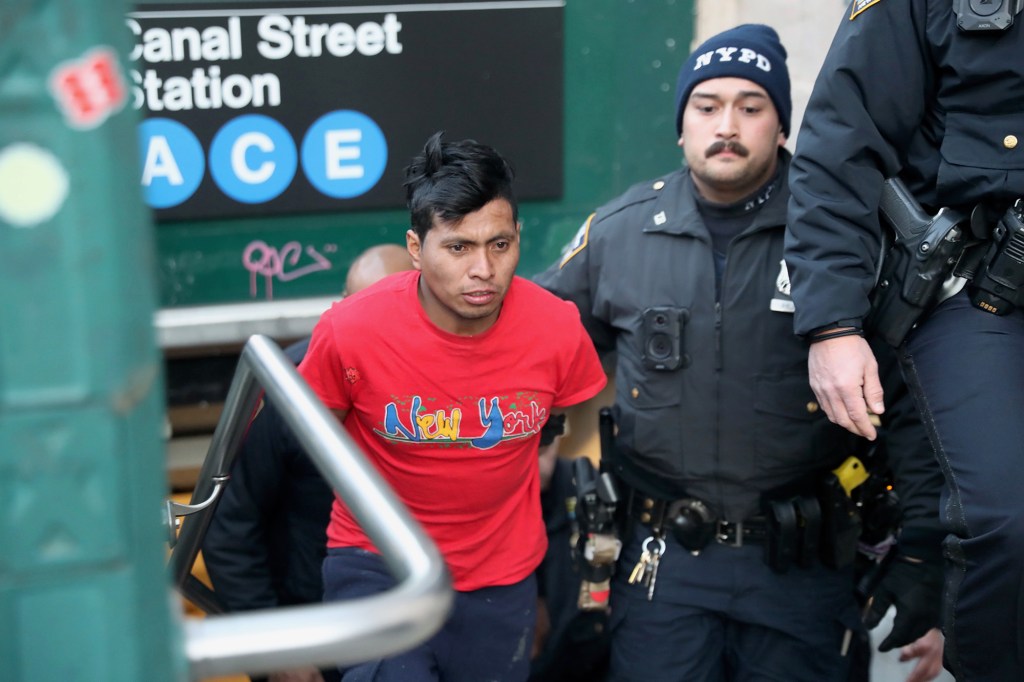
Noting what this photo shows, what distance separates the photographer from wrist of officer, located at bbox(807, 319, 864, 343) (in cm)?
228

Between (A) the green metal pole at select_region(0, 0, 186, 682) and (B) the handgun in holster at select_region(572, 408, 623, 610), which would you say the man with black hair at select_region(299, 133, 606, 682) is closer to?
(B) the handgun in holster at select_region(572, 408, 623, 610)

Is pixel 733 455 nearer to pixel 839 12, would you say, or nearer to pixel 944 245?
pixel 944 245

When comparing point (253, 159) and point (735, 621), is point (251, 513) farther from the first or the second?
point (253, 159)

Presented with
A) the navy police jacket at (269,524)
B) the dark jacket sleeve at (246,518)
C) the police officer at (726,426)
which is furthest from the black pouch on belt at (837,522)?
the dark jacket sleeve at (246,518)

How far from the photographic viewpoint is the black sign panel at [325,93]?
3.77 metres

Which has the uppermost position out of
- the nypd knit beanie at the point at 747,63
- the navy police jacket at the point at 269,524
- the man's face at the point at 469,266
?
the nypd knit beanie at the point at 747,63

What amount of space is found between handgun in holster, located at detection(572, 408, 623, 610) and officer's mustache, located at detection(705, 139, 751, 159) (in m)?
0.66

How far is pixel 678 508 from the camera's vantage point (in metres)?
2.86

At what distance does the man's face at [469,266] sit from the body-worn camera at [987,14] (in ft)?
3.02

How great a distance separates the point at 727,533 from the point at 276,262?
6.01 ft

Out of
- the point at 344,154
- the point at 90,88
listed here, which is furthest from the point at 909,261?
the point at 344,154

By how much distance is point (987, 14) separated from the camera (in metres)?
2.14

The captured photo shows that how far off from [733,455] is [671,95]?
1766 mm

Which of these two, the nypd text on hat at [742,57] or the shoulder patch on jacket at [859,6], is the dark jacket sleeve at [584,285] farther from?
the shoulder patch on jacket at [859,6]
